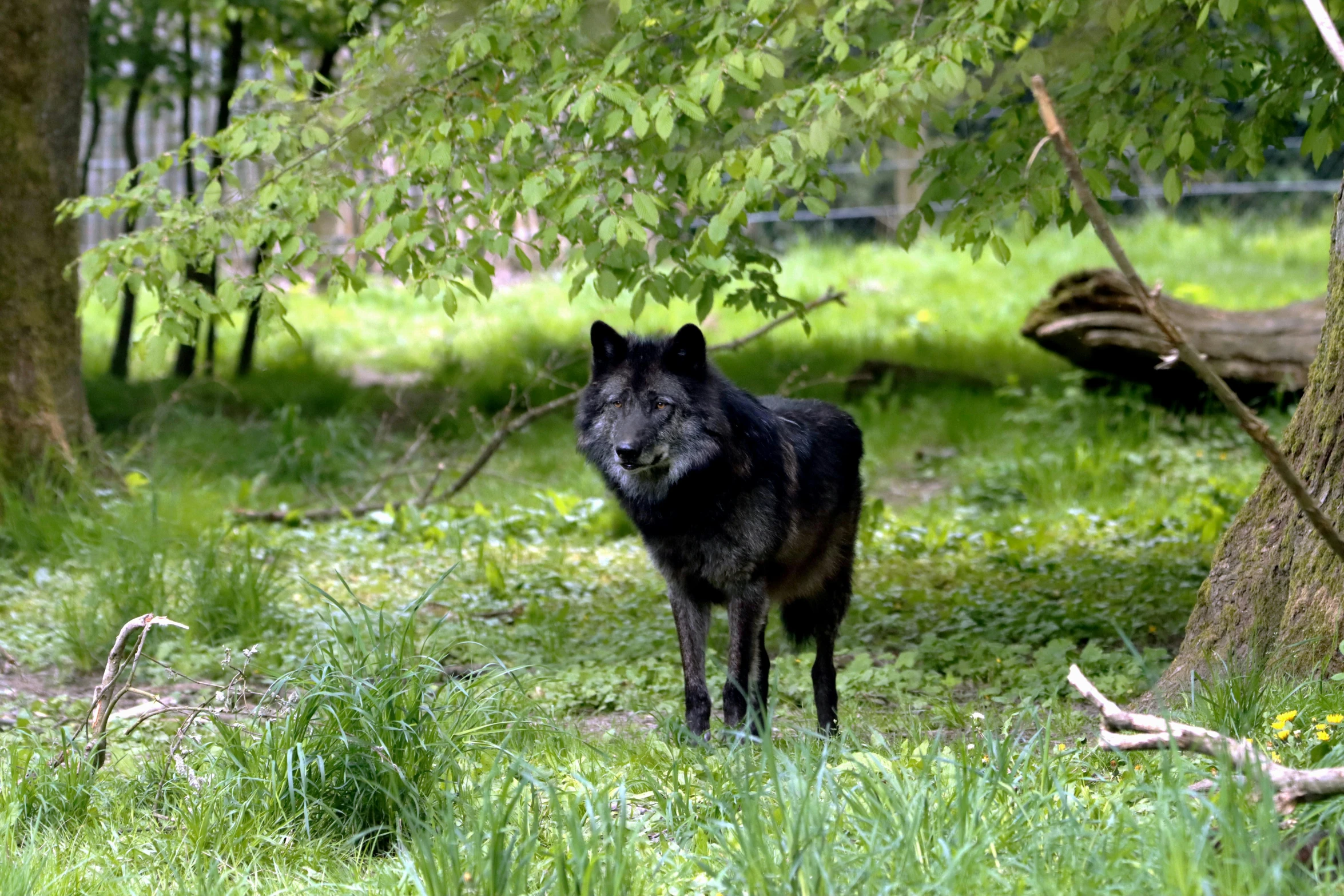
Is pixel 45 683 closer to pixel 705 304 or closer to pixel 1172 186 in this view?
pixel 705 304

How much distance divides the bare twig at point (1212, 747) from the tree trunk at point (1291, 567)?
1167 mm

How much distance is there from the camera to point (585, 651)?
5.85 meters

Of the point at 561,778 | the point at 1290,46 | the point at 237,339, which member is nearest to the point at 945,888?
the point at 561,778

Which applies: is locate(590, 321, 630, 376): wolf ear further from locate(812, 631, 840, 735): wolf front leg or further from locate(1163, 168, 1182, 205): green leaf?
locate(1163, 168, 1182, 205): green leaf

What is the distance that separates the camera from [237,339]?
526 inches

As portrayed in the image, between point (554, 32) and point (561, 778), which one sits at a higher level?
point (554, 32)

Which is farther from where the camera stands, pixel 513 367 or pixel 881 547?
pixel 513 367

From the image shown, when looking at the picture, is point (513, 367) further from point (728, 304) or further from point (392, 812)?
point (392, 812)

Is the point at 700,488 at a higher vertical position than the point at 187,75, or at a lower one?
lower

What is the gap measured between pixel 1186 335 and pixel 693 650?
6018 millimetres

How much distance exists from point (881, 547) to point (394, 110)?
4110mm

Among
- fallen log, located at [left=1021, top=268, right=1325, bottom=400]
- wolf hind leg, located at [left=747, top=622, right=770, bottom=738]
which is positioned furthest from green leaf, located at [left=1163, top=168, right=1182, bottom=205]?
fallen log, located at [left=1021, top=268, right=1325, bottom=400]

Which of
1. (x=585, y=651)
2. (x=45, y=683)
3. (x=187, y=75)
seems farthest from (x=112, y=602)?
(x=187, y=75)

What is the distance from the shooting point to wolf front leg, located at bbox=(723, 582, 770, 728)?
177 inches
